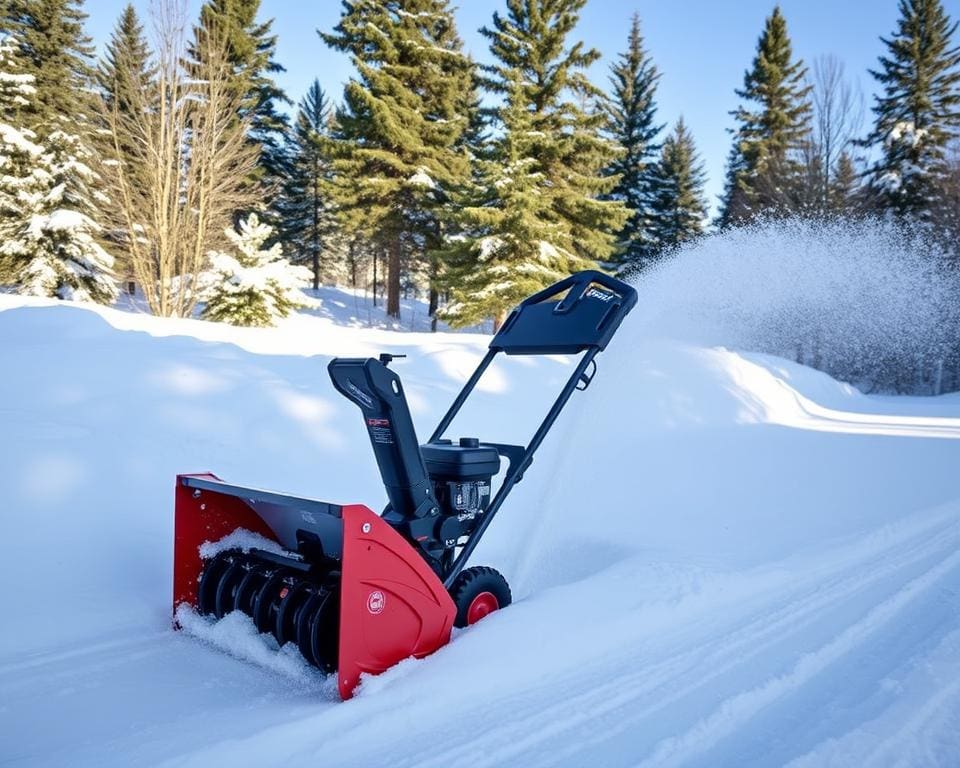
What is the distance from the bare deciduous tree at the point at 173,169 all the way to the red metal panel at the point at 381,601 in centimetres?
1392

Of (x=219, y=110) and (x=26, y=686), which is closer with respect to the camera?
(x=26, y=686)

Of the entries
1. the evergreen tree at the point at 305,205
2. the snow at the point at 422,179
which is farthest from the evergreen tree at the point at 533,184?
the evergreen tree at the point at 305,205

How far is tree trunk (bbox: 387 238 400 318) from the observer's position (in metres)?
24.1

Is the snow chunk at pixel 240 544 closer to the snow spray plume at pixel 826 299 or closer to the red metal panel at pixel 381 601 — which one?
the red metal panel at pixel 381 601

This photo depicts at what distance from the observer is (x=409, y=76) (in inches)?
909

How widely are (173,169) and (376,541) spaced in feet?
48.0

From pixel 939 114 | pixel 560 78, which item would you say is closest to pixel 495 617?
pixel 560 78

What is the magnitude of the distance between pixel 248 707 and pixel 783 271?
15.7 m

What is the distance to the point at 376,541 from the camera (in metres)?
2.51

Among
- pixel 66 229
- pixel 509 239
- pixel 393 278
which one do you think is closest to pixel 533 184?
pixel 509 239

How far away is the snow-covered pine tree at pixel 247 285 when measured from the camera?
651 inches

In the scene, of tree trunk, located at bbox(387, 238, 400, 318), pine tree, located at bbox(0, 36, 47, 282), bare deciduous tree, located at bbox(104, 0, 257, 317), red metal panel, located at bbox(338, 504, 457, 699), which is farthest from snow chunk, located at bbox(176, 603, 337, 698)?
tree trunk, located at bbox(387, 238, 400, 318)

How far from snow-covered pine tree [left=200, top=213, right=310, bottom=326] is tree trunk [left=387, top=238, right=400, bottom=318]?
22.7ft

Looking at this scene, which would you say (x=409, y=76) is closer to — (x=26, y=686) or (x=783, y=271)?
(x=783, y=271)
